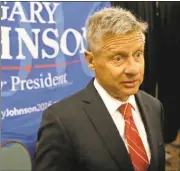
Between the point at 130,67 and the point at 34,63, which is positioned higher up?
the point at 130,67

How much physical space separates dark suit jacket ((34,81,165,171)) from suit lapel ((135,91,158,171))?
0.04ft

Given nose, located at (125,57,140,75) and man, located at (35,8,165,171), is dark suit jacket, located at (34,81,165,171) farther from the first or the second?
nose, located at (125,57,140,75)

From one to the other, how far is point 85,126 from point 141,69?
287 mm

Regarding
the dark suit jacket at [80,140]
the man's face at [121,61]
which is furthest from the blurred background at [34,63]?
the man's face at [121,61]

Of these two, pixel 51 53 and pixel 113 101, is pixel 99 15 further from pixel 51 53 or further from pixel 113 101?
pixel 51 53

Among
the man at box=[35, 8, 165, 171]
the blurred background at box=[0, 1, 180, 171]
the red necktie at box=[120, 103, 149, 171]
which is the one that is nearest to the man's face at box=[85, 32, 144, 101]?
the man at box=[35, 8, 165, 171]

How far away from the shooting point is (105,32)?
3.73 ft

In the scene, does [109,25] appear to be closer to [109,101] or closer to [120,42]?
[120,42]

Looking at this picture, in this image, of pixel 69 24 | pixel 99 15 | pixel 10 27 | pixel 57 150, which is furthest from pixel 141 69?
pixel 69 24

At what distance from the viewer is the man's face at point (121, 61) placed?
1.14m

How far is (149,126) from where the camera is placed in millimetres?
1323

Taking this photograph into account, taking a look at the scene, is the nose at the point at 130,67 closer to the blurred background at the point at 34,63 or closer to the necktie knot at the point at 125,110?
the necktie knot at the point at 125,110

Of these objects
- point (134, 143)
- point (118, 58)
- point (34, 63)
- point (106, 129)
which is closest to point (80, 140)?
point (106, 129)

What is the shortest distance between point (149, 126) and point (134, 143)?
12cm
